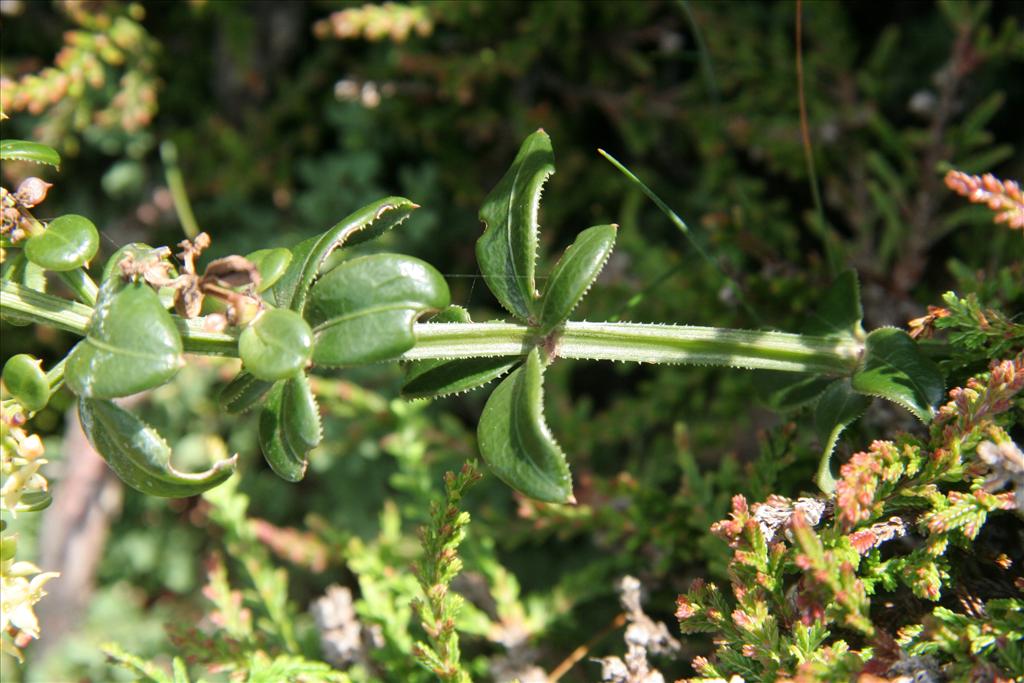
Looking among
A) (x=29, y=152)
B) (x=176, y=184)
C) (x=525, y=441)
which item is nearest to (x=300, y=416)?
(x=525, y=441)

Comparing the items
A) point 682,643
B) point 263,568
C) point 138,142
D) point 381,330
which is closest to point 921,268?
point 682,643

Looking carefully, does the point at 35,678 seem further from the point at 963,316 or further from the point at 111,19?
the point at 963,316

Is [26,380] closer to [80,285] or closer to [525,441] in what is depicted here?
[80,285]

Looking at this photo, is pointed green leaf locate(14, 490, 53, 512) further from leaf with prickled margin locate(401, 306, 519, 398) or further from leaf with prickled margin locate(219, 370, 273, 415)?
leaf with prickled margin locate(401, 306, 519, 398)

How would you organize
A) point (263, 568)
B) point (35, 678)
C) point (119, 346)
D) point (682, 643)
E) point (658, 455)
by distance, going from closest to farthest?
point (119, 346) → point (682, 643) → point (263, 568) → point (658, 455) → point (35, 678)

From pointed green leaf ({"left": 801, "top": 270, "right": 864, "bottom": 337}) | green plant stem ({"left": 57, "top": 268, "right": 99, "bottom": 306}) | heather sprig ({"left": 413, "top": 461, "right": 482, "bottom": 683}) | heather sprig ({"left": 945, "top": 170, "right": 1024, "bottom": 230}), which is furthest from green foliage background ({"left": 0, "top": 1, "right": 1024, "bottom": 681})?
green plant stem ({"left": 57, "top": 268, "right": 99, "bottom": 306})

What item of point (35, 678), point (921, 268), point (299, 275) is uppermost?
point (299, 275)
